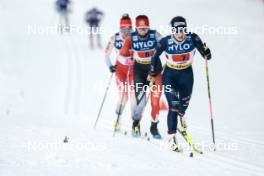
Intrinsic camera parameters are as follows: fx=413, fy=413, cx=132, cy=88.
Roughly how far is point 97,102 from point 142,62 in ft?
16.9

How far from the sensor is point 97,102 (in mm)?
12945

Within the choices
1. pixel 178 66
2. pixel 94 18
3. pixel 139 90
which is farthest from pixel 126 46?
pixel 94 18

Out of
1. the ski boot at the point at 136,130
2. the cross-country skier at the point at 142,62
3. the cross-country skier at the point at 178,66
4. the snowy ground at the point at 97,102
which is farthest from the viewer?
the ski boot at the point at 136,130

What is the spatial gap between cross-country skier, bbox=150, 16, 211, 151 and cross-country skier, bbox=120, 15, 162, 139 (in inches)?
24.5

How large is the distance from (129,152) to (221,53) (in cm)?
1359

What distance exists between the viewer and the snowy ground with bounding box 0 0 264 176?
219 inches

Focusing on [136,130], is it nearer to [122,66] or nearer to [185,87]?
[122,66]

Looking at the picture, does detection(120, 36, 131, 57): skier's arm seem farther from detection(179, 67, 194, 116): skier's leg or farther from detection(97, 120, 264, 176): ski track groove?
detection(97, 120, 264, 176): ski track groove

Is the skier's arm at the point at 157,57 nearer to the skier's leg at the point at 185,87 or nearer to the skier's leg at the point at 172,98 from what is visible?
the skier's leg at the point at 172,98

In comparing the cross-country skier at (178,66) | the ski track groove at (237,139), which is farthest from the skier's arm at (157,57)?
the ski track groove at (237,139)

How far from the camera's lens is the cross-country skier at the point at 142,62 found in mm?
7781

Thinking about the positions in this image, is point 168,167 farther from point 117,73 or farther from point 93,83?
point 93,83

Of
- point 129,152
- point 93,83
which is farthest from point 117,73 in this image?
point 93,83

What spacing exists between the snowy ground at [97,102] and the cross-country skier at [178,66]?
Answer: 2.39ft
